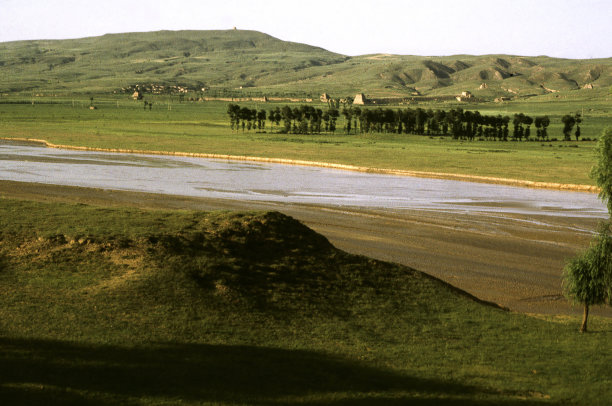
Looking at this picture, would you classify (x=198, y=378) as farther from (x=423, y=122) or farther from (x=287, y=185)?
(x=423, y=122)

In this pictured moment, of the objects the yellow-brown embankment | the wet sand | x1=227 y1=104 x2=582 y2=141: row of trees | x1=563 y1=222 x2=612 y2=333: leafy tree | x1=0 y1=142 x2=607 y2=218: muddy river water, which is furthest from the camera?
x1=227 y1=104 x2=582 y2=141: row of trees

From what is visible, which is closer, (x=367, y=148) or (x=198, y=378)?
(x=198, y=378)

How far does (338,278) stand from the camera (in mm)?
24125

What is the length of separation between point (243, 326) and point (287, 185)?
4935 centimetres

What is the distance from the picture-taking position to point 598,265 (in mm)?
23750

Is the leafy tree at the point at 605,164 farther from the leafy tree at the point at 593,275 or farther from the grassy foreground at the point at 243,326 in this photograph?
the grassy foreground at the point at 243,326

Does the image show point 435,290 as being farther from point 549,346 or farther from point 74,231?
point 74,231

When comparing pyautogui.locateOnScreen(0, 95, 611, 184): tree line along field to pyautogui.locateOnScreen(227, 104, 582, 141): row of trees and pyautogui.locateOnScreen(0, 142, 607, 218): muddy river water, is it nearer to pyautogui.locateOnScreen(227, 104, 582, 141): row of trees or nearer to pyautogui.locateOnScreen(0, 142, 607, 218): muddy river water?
pyautogui.locateOnScreen(227, 104, 582, 141): row of trees

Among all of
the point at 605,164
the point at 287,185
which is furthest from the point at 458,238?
the point at 287,185

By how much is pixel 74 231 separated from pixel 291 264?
7.45 meters

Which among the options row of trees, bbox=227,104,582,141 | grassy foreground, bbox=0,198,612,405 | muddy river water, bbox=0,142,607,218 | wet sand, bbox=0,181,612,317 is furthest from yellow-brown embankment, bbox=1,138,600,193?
row of trees, bbox=227,104,582,141

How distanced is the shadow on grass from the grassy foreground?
0.16 ft

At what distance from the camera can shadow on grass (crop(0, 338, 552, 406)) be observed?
14727 millimetres

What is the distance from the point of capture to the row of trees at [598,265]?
23141 millimetres
